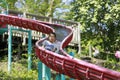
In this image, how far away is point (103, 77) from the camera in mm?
8109

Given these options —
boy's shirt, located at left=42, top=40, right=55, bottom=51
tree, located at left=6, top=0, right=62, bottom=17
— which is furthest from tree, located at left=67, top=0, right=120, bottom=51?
boy's shirt, located at left=42, top=40, right=55, bottom=51

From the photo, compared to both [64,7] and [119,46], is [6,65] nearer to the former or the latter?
[119,46]

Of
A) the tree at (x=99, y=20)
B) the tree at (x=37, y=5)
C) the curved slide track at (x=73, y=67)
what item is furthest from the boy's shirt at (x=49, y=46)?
the tree at (x=37, y=5)

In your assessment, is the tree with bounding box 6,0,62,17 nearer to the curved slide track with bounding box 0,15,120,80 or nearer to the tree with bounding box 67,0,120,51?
the tree with bounding box 67,0,120,51

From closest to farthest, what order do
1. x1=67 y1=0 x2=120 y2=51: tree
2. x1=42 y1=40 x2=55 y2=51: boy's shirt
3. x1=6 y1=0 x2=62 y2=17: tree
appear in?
x1=42 y1=40 x2=55 y2=51: boy's shirt → x1=67 y1=0 x2=120 y2=51: tree → x1=6 y1=0 x2=62 y2=17: tree

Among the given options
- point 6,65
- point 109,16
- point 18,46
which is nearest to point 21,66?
point 6,65

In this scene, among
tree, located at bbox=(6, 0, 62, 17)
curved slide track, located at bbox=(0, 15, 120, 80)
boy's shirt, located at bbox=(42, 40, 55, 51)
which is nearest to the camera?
curved slide track, located at bbox=(0, 15, 120, 80)

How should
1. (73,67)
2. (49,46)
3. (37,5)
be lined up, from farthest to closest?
(37,5), (49,46), (73,67)

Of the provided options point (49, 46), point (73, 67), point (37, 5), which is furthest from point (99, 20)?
point (73, 67)

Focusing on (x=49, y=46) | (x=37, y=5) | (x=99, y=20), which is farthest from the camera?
(x=37, y=5)

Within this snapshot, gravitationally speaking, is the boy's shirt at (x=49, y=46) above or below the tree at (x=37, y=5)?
above

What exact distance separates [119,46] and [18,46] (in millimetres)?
8180

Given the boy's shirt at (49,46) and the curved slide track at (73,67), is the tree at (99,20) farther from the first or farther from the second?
the boy's shirt at (49,46)

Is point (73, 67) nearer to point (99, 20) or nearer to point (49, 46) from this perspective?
point (49, 46)
